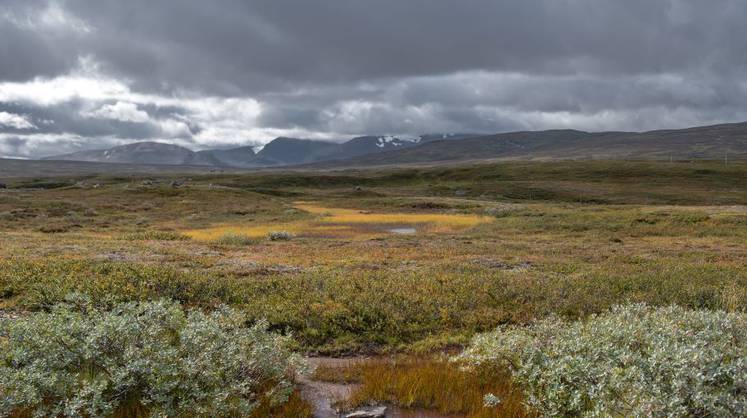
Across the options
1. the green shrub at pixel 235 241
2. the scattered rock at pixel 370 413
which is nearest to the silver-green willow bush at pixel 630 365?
the scattered rock at pixel 370 413

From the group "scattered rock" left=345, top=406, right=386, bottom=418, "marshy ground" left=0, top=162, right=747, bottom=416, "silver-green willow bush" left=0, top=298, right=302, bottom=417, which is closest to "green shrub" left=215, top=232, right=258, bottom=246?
"marshy ground" left=0, top=162, right=747, bottom=416

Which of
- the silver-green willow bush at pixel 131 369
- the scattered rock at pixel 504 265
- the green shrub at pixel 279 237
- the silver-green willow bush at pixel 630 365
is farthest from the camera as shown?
the green shrub at pixel 279 237

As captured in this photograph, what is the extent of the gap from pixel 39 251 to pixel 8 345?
18.4m

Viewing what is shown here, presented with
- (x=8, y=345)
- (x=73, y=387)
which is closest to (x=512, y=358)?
(x=73, y=387)

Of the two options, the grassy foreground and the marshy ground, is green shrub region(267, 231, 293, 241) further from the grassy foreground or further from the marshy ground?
the grassy foreground

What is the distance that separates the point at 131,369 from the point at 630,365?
23.9ft

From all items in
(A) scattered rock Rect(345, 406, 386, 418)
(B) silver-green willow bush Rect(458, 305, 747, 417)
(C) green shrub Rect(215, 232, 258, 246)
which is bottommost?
(C) green shrub Rect(215, 232, 258, 246)

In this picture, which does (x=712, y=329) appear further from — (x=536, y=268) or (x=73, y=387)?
(x=536, y=268)

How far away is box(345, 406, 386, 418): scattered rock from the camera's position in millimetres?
7039

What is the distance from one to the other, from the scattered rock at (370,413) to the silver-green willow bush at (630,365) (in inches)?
66.7

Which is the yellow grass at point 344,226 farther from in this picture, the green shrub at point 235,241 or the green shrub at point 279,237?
the green shrub at point 235,241

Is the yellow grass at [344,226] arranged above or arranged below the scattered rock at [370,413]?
below

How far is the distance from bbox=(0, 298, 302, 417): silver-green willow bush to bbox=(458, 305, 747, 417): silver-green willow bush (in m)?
3.79

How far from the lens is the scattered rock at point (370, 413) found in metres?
7.04
